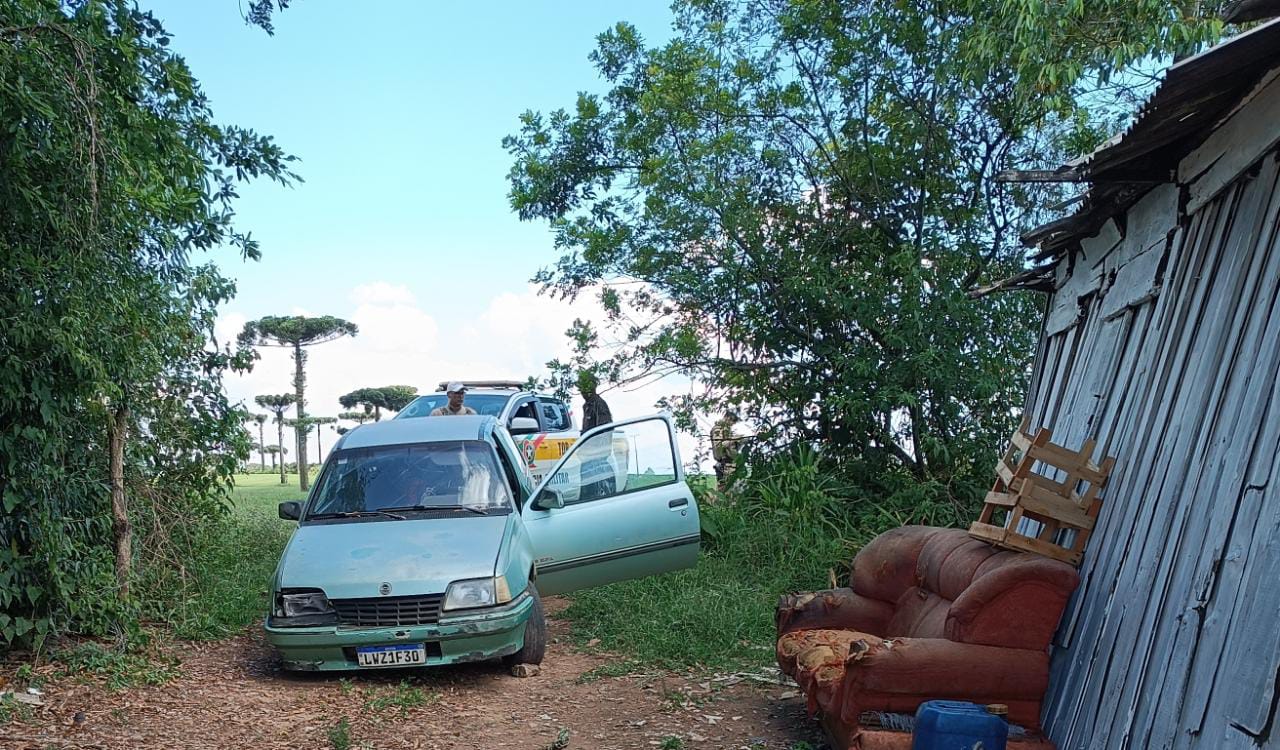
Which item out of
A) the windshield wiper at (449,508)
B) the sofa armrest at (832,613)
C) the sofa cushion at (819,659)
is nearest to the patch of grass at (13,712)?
the windshield wiper at (449,508)

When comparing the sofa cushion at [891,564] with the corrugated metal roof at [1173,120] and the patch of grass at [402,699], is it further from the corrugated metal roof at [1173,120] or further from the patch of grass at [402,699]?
the patch of grass at [402,699]

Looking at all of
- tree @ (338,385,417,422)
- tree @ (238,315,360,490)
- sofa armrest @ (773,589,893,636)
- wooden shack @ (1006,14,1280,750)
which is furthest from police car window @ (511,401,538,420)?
tree @ (338,385,417,422)

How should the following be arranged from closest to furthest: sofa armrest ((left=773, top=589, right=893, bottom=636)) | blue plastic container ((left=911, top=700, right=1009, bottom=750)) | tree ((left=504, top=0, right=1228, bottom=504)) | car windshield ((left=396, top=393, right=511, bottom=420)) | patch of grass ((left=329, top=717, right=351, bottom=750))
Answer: blue plastic container ((left=911, top=700, right=1009, bottom=750)) < patch of grass ((left=329, top=717, right=351, bottom=750)) < sofa armrest ((left=773, top=589, right=893, bottom=636)) < tree ((left=504, top=0, right=1228, bottom=504)) < car windshield ((left=396, top=393, right=511, bottom=420))

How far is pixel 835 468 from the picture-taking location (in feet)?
41.5

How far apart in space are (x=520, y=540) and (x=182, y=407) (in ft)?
12.3

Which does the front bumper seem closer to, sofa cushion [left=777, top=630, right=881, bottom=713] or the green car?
the green car

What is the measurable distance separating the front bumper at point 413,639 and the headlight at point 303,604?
0.35ft

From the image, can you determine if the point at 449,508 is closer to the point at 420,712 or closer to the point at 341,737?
the point at 420,712

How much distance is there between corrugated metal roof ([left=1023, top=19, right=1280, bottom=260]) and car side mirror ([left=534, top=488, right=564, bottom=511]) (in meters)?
4.11

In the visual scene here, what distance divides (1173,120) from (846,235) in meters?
8.50

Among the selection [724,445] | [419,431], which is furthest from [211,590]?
[724,445]

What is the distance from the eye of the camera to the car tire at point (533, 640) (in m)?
7.38

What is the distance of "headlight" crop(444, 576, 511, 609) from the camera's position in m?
6.84

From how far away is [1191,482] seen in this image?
4156mm
